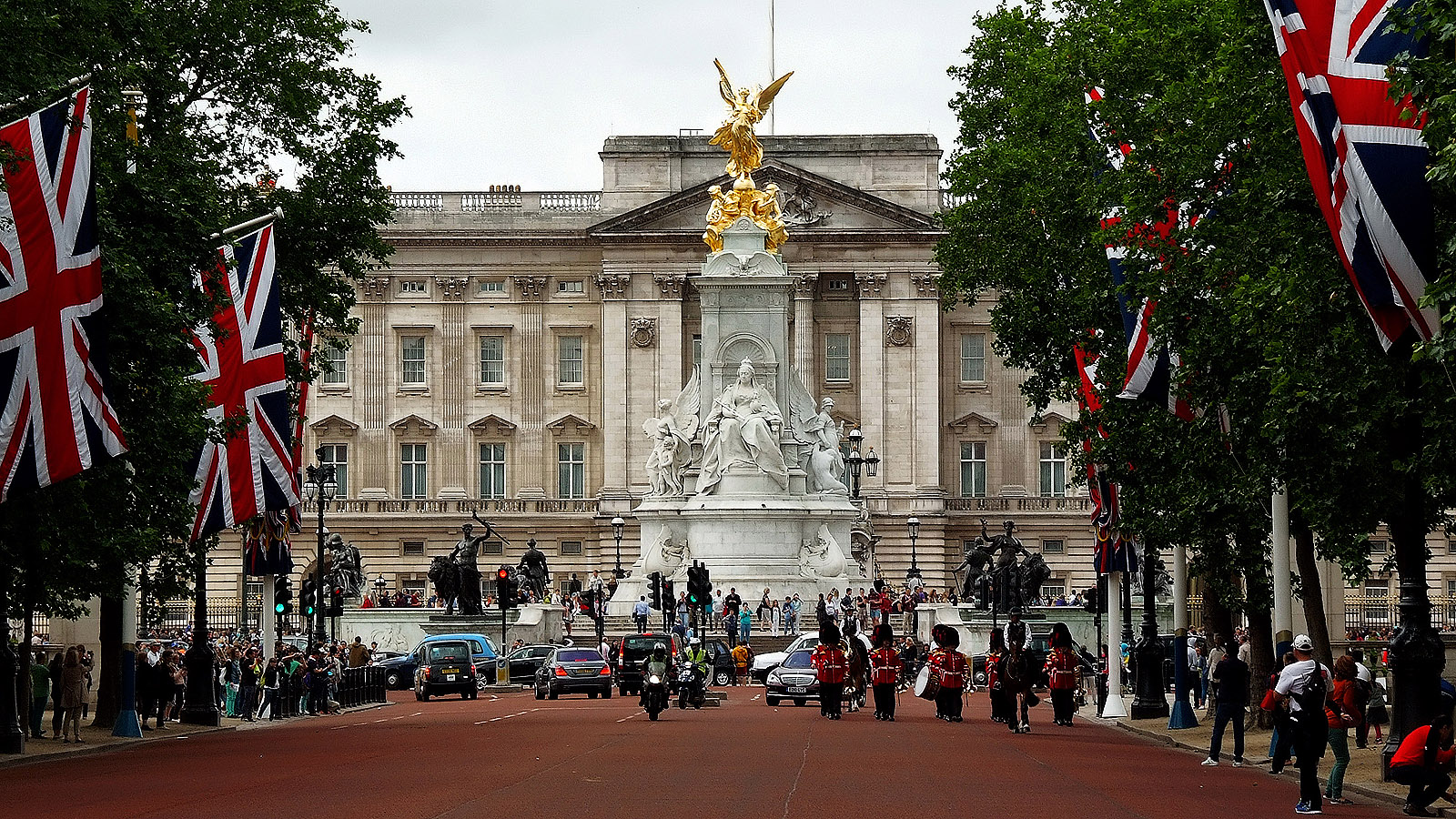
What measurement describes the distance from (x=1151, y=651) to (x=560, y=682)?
54.4 ft

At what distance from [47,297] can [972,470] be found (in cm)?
8591

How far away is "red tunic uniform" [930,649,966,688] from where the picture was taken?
4116 centimetres

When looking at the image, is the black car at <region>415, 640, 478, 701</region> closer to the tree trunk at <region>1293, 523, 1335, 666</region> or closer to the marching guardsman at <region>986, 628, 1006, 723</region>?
the marching guardsman at <region>986, 628, 1006, 723</region>

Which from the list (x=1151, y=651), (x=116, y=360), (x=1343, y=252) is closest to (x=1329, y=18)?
(x=1343, y=252)

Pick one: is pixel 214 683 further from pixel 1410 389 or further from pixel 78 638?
pixel 1410 389

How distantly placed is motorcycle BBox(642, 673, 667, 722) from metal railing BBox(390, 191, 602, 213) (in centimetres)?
7208

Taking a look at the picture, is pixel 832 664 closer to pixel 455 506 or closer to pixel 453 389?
pixel 455 506

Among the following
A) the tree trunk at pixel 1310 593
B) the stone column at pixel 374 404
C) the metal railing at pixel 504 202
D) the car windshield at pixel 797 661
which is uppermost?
the metal railing at pixel 504 202

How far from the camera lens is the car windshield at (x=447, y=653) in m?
55.2

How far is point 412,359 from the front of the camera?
11144 centimetres

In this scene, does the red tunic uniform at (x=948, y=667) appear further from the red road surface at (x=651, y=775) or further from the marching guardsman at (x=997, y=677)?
the red road surface at (x=651, y=775)

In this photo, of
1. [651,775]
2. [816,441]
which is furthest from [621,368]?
[651,775]

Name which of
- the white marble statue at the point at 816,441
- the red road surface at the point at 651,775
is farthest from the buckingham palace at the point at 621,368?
the red road surface at the point at 651,775

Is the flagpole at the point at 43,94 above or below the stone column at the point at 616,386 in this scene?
below
